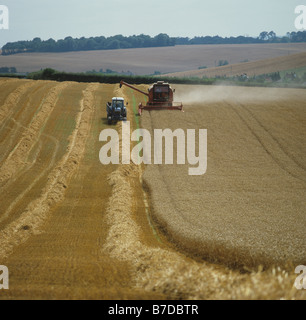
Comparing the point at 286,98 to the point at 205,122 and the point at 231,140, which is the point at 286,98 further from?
the point at 231,140

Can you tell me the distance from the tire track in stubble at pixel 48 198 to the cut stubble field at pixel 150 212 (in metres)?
0.07

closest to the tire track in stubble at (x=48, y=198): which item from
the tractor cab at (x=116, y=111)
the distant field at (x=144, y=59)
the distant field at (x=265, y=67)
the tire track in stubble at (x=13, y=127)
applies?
the tractor cab at (x=116, y=111)

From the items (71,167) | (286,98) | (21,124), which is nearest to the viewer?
(71,167)

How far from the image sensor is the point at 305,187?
2341cm

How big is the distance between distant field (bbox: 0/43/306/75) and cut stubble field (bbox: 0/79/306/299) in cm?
9679

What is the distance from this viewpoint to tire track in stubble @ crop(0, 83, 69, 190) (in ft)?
82.6

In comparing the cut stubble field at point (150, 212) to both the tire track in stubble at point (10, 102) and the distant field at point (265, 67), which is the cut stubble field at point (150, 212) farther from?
the distant field at point (265, 67)

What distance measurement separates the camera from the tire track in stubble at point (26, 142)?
25188 millimetres

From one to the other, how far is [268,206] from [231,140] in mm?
13440

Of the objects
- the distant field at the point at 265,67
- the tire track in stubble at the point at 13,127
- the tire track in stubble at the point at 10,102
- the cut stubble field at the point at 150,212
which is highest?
the distant field at the point at 265,67

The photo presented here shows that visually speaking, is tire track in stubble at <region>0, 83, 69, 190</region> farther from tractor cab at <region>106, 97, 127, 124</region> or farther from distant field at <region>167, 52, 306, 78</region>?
distant field at <region>167, 52, 306, 78</region>

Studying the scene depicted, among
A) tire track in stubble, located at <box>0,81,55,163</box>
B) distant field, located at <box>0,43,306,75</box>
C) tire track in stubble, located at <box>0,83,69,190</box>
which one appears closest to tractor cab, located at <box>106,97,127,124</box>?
tire track in stubble, located at <box>0,83,69,190</box>
